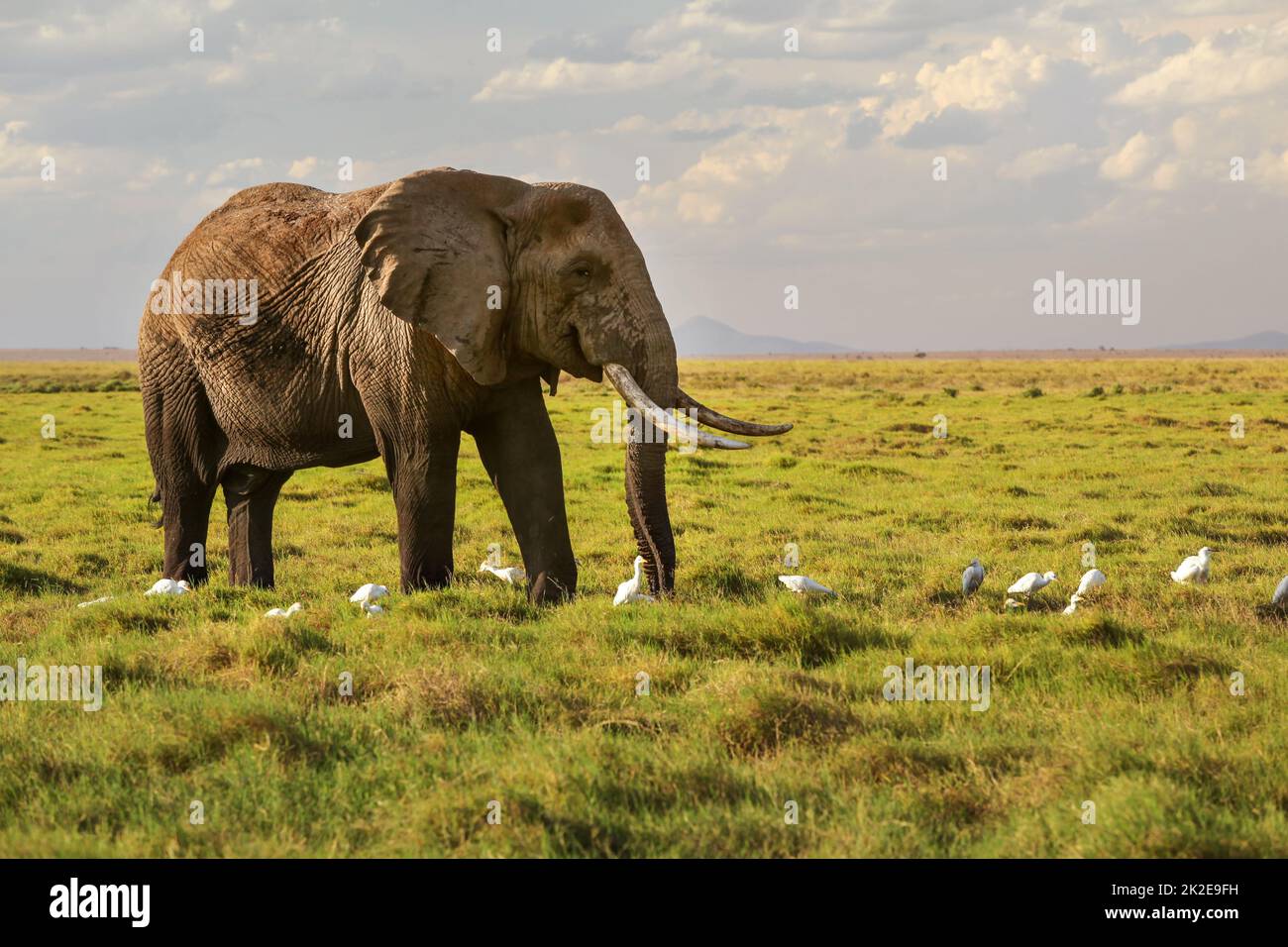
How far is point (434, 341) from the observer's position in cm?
999

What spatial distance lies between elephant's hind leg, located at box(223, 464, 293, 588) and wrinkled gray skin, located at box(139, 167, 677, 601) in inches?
14.9

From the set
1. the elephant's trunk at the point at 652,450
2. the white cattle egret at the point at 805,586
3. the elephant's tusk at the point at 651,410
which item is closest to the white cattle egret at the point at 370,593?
the elephant's trunk at the point at 652,450

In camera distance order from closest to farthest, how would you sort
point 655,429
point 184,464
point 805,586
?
1. point 655,429
2. point 805,586
3. point 184,464

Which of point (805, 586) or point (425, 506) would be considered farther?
point (805, 586)

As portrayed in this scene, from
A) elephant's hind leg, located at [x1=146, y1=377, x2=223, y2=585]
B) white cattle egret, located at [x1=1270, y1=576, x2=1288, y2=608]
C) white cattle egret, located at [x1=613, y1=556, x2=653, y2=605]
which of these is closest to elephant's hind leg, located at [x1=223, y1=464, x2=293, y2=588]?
elephant's hind leg, located at [x1=146, y1=377, x2=223, y2=585]

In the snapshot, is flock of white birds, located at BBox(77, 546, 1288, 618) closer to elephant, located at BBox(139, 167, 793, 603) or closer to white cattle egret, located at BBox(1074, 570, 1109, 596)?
white cattle egret, located at BBox(1074, 570, 1109, 596)

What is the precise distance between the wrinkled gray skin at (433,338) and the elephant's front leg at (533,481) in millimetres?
Answer: 13

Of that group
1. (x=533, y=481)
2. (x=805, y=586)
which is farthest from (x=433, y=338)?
(x=805, y=586)

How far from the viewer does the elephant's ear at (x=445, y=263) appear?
9.67 meters

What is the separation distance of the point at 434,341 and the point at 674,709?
402cm

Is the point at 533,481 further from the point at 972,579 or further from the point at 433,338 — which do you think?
the point at 972,579

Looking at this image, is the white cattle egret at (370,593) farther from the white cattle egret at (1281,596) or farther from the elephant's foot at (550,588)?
the white cattle egret at (1281,596)
